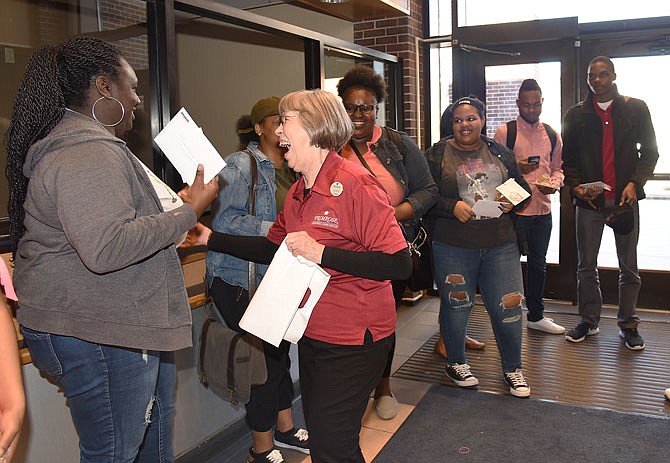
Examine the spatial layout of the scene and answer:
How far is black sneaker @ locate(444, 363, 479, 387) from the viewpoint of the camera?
376cm

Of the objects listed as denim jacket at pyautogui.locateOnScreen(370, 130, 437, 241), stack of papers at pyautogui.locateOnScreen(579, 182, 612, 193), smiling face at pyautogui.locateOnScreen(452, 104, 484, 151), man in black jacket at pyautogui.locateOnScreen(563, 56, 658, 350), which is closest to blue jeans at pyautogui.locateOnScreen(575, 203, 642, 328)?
man in black jacket at pyautogui.locateOnScreen(563, 56, 658, 350)

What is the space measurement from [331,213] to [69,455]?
4.72 ft

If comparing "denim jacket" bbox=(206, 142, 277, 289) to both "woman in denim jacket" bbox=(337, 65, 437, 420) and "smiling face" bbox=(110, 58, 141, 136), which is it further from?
"smiling face" bbox=(110, 58, 141, 136)

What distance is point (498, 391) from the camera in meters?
3.72

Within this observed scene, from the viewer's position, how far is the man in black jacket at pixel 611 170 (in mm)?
4301

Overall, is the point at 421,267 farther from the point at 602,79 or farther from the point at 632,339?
the point at 602,79

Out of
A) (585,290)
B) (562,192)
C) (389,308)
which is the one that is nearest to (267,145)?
(389,308)

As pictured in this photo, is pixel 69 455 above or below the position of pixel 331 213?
below

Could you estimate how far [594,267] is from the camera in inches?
177

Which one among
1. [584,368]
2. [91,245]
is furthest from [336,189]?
[584,368]

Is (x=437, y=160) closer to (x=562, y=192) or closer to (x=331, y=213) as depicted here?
(x=331, y=213)

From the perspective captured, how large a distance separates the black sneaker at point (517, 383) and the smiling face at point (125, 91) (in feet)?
8.96

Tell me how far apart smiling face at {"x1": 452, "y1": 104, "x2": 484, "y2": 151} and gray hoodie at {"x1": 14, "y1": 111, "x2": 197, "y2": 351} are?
217 cm

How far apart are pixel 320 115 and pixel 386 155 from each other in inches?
49.7
